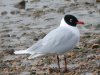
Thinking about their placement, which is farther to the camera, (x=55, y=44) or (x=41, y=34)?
(x=41, y=34)

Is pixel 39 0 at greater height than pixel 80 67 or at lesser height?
lesser

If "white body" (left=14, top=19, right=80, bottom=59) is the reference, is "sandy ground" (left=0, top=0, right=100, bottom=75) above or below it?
below

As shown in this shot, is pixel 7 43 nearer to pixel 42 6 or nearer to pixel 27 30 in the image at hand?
pixel 27 30

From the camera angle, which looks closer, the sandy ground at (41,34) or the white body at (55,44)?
the white body at (55,44)

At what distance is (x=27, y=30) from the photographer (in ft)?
49.4

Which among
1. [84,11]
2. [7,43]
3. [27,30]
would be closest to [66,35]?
[7,43]

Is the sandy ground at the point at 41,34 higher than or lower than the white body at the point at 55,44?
lower

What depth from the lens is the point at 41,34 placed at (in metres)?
14.1

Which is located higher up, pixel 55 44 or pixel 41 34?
pixel 55 44

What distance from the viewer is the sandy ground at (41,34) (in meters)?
10.4

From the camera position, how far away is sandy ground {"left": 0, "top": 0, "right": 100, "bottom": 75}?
10.4m

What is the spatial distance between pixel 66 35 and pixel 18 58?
6.50ft

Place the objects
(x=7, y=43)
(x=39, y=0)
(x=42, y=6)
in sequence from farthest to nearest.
→ (x=39, y=0) < (x=42, y=6) < (x=7, y=43)

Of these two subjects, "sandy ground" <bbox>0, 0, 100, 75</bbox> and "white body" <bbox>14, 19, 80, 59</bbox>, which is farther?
"sandy ground" <bbox>0, 0, 100, 75</bbox>
